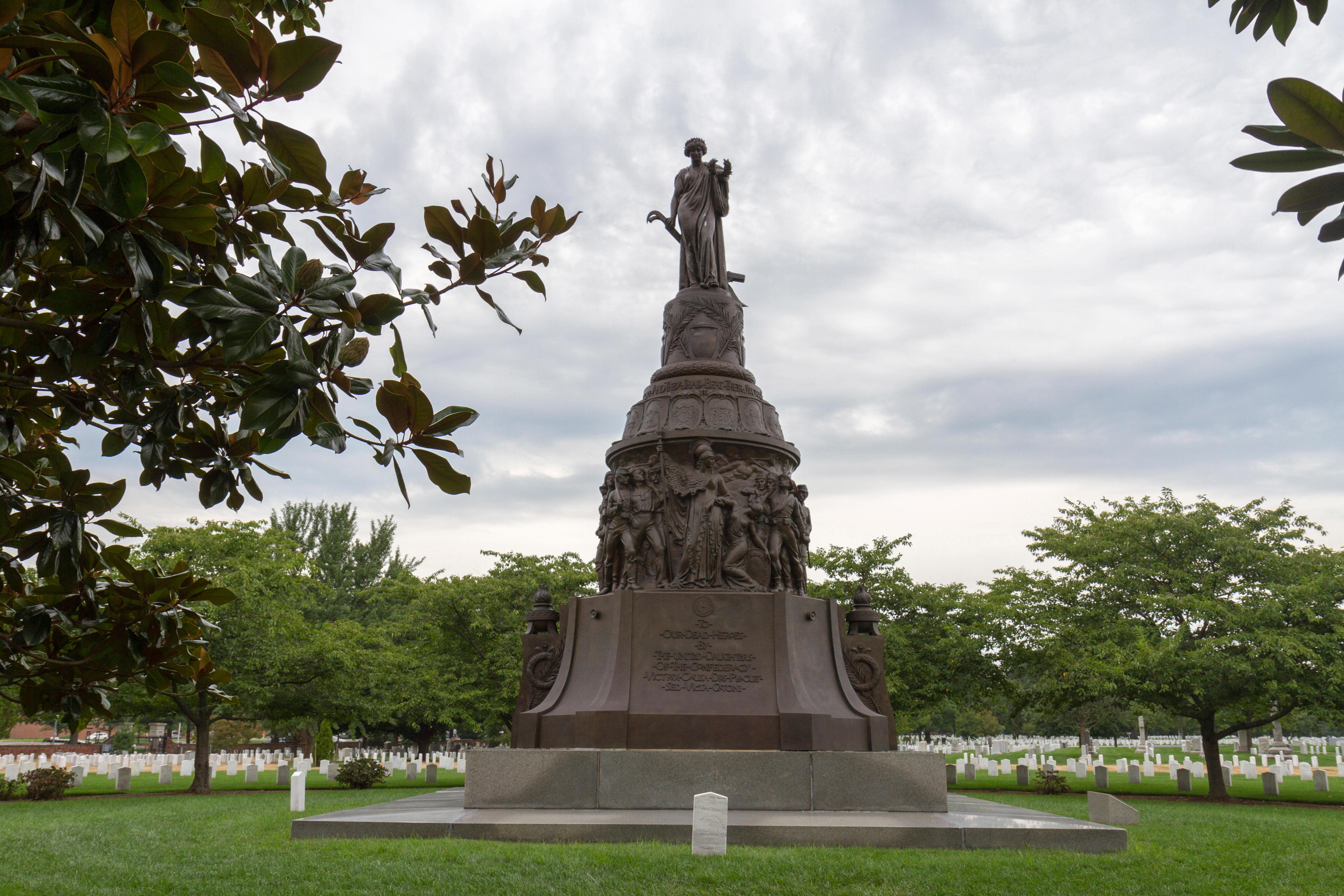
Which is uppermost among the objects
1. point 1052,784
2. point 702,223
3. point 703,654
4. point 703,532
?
point 702,223

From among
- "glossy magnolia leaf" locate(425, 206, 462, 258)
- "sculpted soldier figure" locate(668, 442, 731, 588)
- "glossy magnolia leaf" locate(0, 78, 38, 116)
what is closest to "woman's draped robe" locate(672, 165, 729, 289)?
"sculpted soldier figure" locate(668, 442, 731, 588)

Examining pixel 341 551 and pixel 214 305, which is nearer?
pixel 214 305

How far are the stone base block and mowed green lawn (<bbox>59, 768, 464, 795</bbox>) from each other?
12.2 metres

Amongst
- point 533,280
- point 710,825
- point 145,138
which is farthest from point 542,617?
point 145,138

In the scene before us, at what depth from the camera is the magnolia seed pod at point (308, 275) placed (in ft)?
7.75

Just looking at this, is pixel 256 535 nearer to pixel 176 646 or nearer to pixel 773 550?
pixel 773 550

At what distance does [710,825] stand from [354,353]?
6819mm

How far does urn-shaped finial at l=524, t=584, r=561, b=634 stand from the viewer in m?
13.4

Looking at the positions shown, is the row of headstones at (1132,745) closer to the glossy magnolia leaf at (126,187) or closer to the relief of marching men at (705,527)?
the relief of marching men at (705,527)

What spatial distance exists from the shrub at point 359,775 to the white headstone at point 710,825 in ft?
63.6

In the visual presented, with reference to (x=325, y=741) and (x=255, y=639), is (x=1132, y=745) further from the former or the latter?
(x=255, y=639)

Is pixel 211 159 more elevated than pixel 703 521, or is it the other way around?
pixel 703 521

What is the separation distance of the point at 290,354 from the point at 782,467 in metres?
11.2

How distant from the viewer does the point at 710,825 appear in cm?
823
